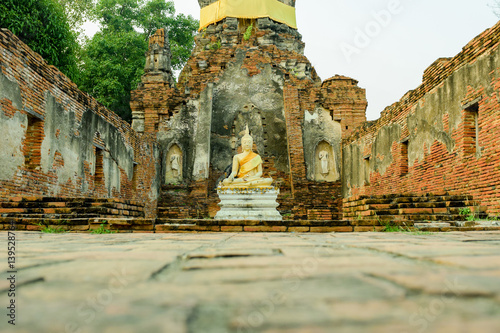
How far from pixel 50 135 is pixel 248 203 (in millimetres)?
3796

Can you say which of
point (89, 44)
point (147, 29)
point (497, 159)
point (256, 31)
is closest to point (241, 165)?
point (497, 159)

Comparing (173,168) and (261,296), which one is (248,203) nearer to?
(173,168)

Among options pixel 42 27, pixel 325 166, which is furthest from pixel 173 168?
pixel 42 27

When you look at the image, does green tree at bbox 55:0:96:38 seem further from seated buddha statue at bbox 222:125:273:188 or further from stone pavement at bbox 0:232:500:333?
stone pavement at bbox 0:232:500:333

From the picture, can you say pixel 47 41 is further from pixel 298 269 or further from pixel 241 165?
pixel 298 269

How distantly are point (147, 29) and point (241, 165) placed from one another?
16.9 m

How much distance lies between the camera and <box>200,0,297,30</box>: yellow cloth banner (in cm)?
1822

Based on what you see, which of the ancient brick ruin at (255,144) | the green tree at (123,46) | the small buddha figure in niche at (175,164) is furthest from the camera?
the green tree at (123,46)

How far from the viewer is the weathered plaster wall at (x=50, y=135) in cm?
629

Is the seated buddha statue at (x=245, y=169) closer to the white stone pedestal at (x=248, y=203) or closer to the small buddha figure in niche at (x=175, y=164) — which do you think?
the white stone pedestal at (x=248, y=203)

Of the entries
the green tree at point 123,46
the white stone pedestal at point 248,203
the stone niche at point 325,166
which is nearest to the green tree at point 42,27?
the green tree at point 123,46

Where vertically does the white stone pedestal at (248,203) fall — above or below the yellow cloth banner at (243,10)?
below

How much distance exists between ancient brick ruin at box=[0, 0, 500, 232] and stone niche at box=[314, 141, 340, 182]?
0.12 ft

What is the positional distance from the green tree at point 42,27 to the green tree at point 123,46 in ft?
14.6
